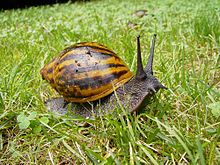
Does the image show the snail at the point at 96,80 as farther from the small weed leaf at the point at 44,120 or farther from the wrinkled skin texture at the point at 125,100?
the small weed leaf at the point at 44,120

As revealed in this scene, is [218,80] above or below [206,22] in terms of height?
below

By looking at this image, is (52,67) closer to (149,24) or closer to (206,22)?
(206,22)

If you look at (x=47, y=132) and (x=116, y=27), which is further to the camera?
(x=116, y=27)

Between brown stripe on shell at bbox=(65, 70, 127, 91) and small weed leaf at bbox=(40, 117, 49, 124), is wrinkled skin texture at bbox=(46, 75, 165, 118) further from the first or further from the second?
small weed leaf at bbox=(40, 117, 49, 124)

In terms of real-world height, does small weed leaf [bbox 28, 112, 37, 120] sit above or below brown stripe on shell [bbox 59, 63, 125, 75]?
below

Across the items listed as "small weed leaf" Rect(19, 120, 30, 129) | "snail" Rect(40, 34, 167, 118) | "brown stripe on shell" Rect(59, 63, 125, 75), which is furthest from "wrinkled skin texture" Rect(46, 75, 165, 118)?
"small weed leaf" Rect(19, 120, 30, 129)

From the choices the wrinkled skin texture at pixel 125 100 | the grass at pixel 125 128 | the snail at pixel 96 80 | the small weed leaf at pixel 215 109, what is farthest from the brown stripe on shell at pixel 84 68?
the small weed leaf at pixel 215 109

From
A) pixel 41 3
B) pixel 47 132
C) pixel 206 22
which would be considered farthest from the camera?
pixel 41 3

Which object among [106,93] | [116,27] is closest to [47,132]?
[106,93]
